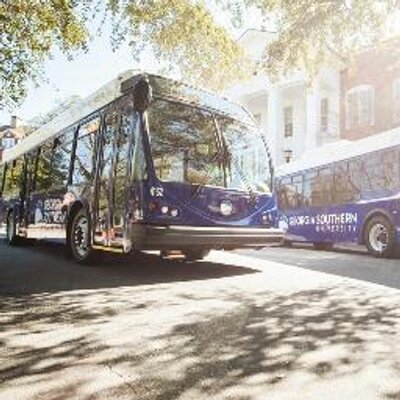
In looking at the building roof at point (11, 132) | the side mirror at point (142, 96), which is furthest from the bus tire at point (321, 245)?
the building roof at point (11, 132)

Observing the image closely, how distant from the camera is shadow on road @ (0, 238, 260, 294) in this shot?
7.22m

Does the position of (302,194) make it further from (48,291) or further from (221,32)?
(48,291)

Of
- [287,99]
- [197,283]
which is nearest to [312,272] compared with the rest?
[197,283]

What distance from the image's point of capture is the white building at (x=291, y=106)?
34.1m

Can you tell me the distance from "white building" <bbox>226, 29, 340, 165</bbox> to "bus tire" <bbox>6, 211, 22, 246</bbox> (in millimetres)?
19975

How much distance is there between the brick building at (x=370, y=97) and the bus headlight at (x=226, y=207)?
2404 cm

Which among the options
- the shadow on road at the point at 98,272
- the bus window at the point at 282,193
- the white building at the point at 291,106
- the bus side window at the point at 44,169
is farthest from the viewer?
the white building at the point at 291,106

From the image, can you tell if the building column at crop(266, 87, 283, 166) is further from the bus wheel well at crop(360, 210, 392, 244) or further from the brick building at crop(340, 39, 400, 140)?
the bus wheel well at crop(360, 210, 392, 244)

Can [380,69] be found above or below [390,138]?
above

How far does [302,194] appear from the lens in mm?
17734

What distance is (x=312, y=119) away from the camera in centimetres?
3406

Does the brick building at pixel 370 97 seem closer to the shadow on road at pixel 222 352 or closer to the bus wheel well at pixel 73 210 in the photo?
the bus wheel well at pixel 73 210

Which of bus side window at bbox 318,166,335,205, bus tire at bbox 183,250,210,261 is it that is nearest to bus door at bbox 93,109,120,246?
bus tire at bbox 183,250,210,261

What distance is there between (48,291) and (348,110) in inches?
1141
